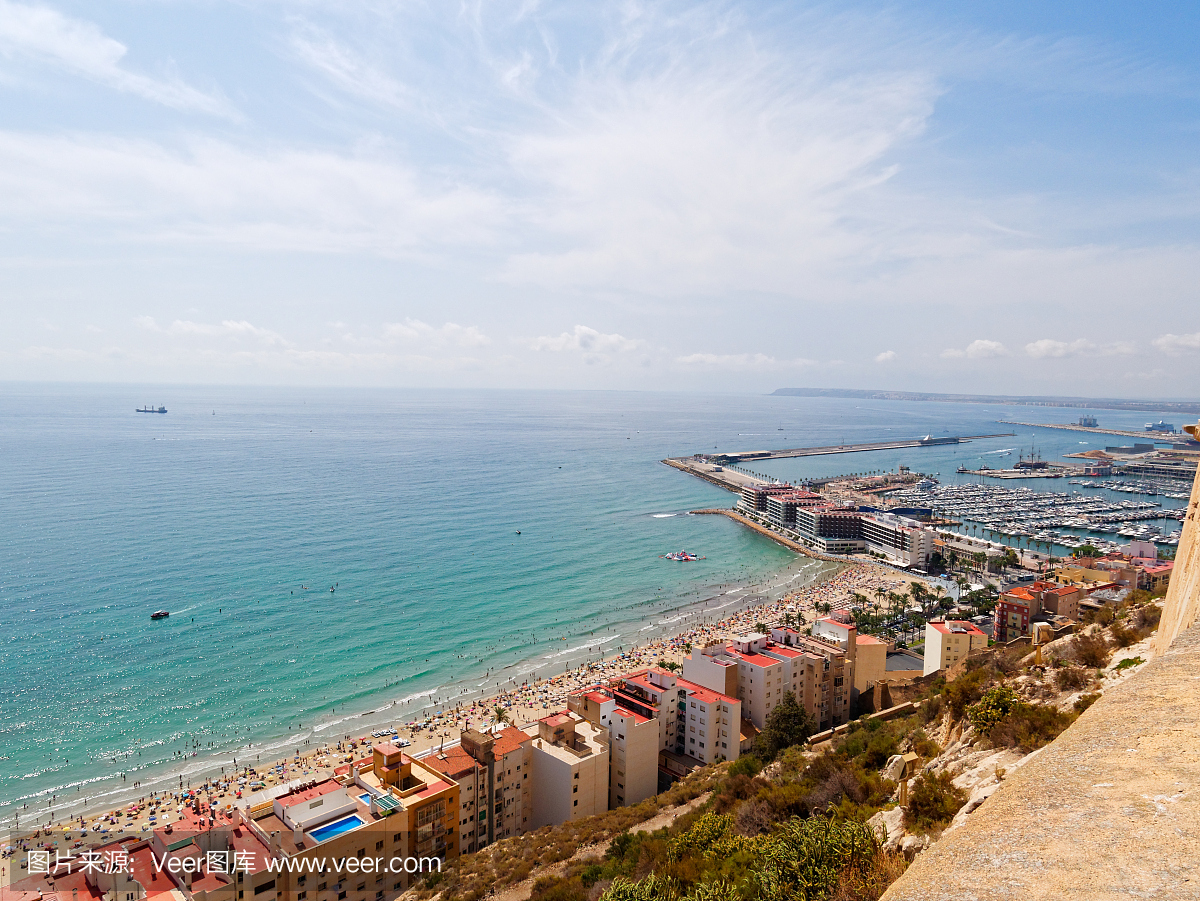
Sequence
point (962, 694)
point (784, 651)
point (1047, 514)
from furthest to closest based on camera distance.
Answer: point (1047, 514)
point (784, 651)
point (962, 694)

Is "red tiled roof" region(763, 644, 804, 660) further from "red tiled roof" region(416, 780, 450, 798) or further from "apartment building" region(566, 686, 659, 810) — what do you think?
"red tiled roof" region(416, 780, 450, 798)

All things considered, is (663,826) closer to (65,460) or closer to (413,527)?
(413,527)

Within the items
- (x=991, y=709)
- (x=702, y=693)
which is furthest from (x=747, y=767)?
(x=991, y=709)

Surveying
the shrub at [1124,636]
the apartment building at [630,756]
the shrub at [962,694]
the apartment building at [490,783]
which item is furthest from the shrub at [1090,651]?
the apartment building at [490,783]

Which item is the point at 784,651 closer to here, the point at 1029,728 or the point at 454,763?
the point at 454,763

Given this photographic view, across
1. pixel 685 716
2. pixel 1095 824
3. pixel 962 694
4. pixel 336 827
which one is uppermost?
pixel 1095 824

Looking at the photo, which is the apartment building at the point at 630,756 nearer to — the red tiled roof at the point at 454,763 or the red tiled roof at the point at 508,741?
the red tiled roof at the point at 508,741

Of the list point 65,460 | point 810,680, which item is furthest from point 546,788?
point 65,460
